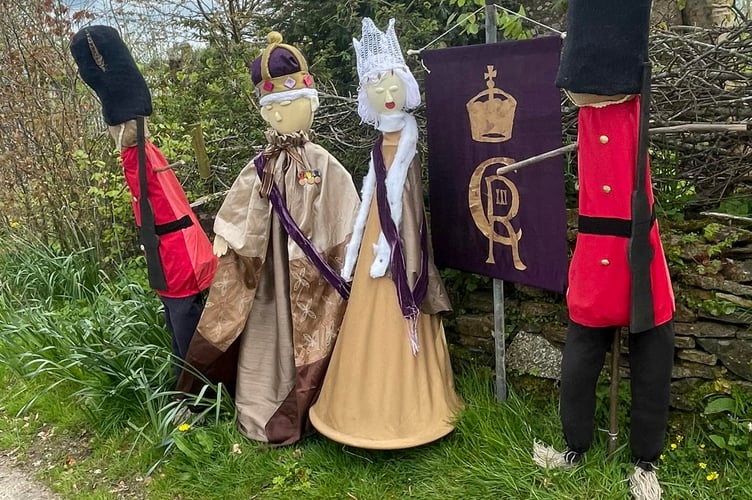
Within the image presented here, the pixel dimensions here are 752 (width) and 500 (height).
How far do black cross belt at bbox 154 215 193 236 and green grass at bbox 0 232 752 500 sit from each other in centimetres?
78

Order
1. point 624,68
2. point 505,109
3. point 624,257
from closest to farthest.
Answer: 1. point 624,68
2. point 624,257
3. point 505,109

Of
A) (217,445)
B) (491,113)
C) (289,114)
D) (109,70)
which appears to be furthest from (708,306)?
(109,70)

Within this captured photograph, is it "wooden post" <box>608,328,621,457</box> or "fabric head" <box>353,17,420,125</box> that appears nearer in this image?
"wooden post" <box>608,328,621,457</box>

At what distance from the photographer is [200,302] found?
359 centimetres

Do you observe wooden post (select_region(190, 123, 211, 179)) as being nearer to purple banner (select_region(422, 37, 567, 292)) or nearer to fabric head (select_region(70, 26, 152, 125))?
fabric head (select_region(70, 26, 152, 125))

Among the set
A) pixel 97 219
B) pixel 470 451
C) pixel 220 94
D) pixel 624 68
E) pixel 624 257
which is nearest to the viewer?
pixel 624 68

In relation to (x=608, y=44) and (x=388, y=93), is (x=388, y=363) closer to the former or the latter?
(x=388, y=93)

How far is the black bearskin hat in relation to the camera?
208 cm

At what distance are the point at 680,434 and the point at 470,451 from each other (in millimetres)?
920

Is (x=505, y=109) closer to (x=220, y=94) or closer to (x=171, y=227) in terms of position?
(x=171, y=227)

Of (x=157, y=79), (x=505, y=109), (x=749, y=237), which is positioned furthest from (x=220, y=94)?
(x=749, y=237)

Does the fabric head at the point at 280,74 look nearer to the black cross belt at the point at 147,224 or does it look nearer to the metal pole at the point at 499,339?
the black cross belt at the point at 147,224

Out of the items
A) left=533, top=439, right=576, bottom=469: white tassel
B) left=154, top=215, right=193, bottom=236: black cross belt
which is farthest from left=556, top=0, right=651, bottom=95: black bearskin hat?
left=154, top=215, right=193, bottom=236: black cross belt

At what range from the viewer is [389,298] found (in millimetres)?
3037
